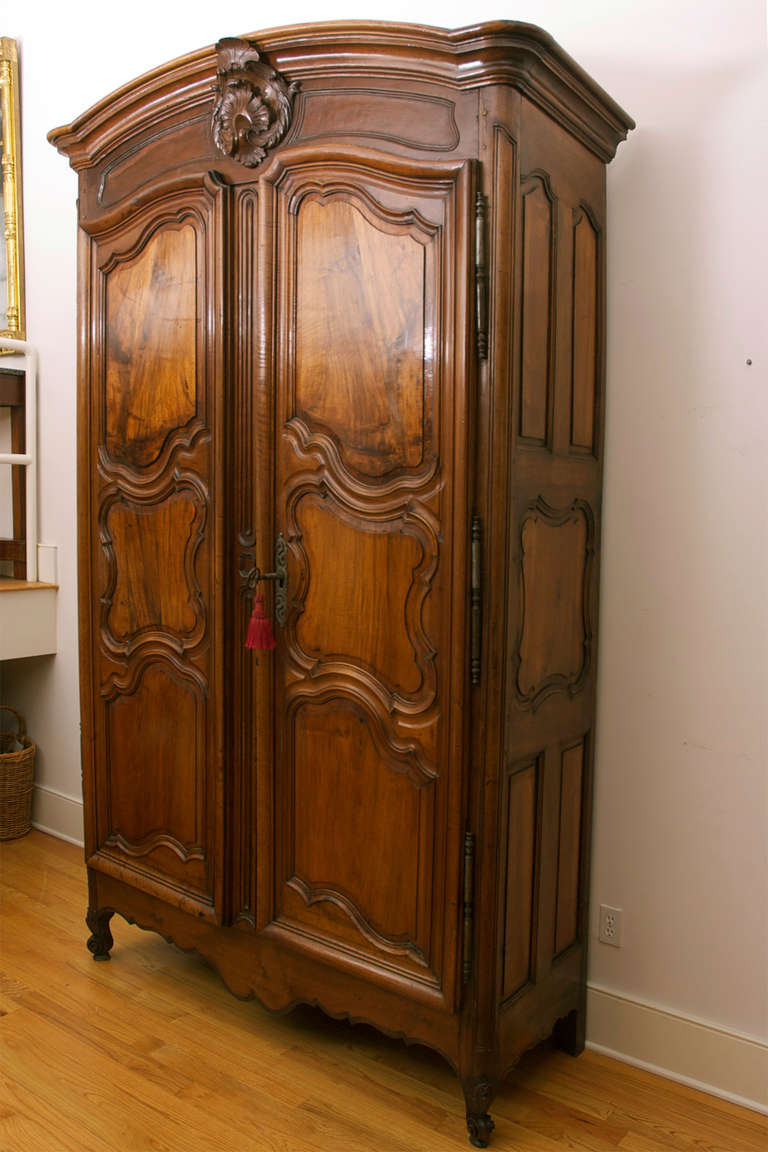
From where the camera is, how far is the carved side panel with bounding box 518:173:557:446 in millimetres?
1801

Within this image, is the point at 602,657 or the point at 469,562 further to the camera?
the point at 602,657

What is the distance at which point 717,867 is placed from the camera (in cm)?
208

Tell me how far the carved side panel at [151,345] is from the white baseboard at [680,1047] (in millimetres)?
1707

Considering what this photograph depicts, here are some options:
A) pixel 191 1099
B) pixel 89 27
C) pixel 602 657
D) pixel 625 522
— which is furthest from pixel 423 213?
pixel 89 27

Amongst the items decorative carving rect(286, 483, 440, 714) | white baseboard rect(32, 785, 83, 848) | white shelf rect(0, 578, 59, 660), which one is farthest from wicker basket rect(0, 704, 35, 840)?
decorative carving rect(286, 483, 440, 714)

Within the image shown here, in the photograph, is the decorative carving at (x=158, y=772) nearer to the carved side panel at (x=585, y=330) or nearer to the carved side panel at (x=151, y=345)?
the carved side panel at (x=151, y=345)

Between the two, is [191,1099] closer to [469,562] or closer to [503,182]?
[469,562]

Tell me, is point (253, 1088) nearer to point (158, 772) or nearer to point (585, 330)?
point (158, 772)

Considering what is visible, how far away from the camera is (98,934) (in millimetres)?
2592

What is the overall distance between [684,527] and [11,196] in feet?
9.09

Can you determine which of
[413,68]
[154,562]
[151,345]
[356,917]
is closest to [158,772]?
[154,562]

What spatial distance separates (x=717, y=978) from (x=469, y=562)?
3.71 feet

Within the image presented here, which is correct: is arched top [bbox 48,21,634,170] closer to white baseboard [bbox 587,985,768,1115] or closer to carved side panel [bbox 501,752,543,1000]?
carved side panel [bbox 501,752,543,1000]

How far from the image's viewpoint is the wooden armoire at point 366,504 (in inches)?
69.9
